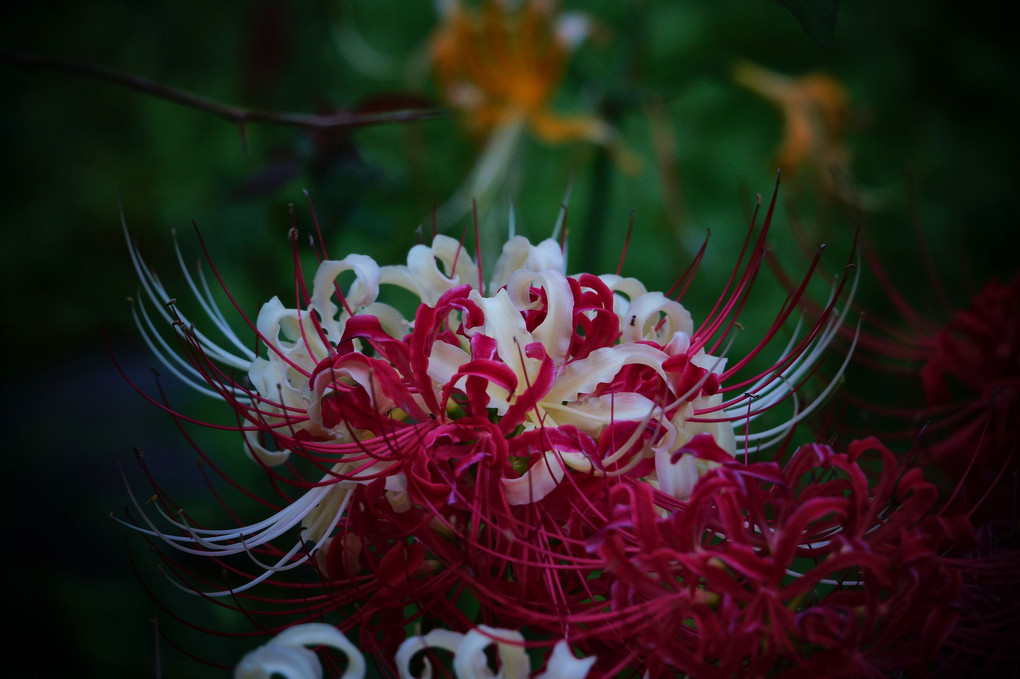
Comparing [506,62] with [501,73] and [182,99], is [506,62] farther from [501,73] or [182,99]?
[182,99]

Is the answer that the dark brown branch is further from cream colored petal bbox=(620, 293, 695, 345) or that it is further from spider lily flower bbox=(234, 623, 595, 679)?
spider lily flower bbox=(234, 623, 595, 679)

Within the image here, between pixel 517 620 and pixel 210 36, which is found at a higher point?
pixel 210 36

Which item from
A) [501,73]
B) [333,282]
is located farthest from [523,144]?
[333,282]

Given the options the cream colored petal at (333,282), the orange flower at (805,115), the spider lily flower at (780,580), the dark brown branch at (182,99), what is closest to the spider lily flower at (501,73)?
the orange flower at (805,115)

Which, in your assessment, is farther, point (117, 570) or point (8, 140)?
point (8, 140)

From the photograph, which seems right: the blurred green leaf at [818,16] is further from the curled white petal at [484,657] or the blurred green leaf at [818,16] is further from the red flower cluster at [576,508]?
the curled white petal at [484,657]

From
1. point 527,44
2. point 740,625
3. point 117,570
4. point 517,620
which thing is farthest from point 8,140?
point 740,625

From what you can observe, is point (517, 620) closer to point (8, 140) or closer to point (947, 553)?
point (947, 553)
